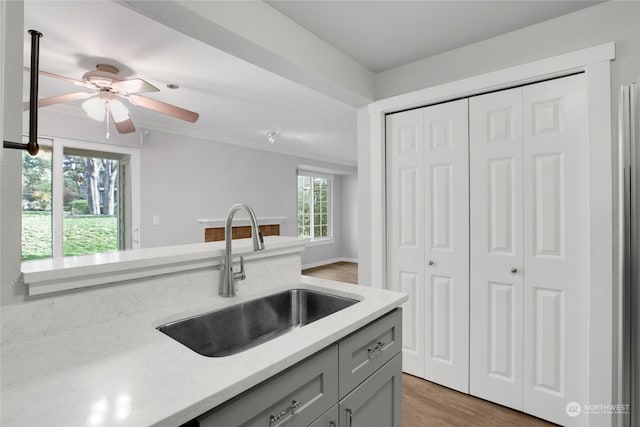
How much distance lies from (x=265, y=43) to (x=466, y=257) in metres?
1.84

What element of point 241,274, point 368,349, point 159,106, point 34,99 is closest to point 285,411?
point 368,349

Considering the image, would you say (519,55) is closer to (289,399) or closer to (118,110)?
(289,399)

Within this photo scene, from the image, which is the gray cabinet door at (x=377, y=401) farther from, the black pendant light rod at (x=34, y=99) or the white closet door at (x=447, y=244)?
the black pendant light rod at (x=34, y=99)

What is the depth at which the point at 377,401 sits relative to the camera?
1.31m

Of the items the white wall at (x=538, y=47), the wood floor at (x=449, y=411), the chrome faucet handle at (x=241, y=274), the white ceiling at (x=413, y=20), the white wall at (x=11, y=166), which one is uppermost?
the white ceiling at (x=413, y=20)

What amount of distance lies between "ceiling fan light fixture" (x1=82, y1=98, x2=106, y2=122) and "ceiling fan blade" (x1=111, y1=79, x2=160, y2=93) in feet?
1.02

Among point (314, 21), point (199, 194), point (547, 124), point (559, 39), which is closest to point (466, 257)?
point (547, 124)

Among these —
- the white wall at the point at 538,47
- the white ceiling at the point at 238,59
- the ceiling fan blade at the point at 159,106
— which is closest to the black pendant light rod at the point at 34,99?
the white ceiling at the point at 238,59

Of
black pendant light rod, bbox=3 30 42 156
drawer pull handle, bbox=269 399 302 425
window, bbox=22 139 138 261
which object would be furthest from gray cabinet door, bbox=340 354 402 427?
window, bbox=22 139 138 261

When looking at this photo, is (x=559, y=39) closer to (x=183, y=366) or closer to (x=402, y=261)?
(x=402, y=261)

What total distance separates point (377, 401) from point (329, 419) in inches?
13.6

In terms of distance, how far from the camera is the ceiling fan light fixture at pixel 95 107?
252 cm

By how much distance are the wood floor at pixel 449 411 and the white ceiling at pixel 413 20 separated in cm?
240

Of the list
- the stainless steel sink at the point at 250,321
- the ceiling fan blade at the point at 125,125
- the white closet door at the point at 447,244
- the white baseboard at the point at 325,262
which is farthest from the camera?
the white baseboard at the point at 325,262
